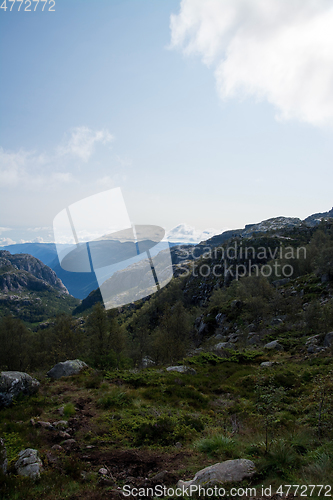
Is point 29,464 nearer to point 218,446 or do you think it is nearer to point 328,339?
point 218,446

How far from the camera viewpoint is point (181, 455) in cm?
832

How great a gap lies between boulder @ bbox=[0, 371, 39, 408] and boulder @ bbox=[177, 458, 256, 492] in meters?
11.6

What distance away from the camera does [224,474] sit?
588cm

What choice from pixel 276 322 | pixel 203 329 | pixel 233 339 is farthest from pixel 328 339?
pixel 203 329

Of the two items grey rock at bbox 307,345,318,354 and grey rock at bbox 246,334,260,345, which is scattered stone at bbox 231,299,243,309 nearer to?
grey rock at bbox 246,334,260,345

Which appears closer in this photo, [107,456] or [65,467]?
[65,467]

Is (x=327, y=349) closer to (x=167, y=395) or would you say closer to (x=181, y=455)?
(x=167, y=395)

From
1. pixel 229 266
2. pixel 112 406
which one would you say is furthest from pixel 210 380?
pixel 229 266

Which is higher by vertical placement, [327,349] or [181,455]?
[181,455]

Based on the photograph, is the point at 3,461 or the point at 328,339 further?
the point at 328,339

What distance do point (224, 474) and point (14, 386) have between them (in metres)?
13.2

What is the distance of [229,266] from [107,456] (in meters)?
151
